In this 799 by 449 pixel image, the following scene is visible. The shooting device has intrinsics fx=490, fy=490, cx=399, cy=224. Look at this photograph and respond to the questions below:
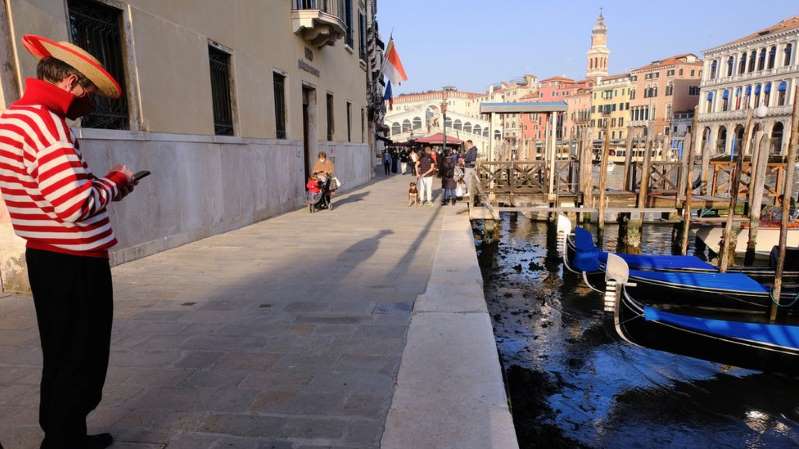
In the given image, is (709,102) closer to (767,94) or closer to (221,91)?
(767,94)

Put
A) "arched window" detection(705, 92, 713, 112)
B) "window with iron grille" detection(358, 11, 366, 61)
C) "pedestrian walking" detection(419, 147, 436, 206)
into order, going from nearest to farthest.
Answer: "pedestrian walking" detection(419, 147, 436, 206)
"window with iron grille" detection(358, 11, 366, 61)
"arched window" detection(705, 92, 713, 112)

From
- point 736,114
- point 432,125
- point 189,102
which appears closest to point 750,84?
point 736,114

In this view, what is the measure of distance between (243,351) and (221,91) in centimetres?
544

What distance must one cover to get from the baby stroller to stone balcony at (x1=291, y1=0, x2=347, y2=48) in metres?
3.04

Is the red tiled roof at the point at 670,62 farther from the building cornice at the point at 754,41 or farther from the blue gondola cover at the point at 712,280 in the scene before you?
the blue gondola cover at the point at 712,280

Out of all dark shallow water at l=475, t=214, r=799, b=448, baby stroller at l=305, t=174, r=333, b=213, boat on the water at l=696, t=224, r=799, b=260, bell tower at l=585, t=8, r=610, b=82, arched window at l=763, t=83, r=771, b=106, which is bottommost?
dark shallow water at l=475, t=214, r=799, b=448

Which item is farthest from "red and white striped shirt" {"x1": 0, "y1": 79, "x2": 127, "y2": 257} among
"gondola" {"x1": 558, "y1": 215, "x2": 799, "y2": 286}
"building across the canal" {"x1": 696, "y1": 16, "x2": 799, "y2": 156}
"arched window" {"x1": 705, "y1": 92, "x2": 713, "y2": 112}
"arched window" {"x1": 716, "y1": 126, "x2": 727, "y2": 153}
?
"arched window" {"x1": 705, "y1": 92, "x2": 713, "y2": 112}

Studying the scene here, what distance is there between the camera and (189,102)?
6094 millimetres

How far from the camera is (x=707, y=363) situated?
4.92 m

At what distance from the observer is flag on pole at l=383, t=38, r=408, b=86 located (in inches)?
725

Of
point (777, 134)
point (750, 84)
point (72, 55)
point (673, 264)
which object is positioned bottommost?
point (673, 264)

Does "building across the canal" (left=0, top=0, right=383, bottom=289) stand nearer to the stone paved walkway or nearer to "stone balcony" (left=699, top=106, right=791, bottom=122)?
the stone paved walkway

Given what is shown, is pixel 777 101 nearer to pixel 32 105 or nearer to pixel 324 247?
pixel 324 247

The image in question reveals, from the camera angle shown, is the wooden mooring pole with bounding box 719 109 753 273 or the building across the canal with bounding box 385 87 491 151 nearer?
the wooden mooring pole with bounding box 719 109 753 273
